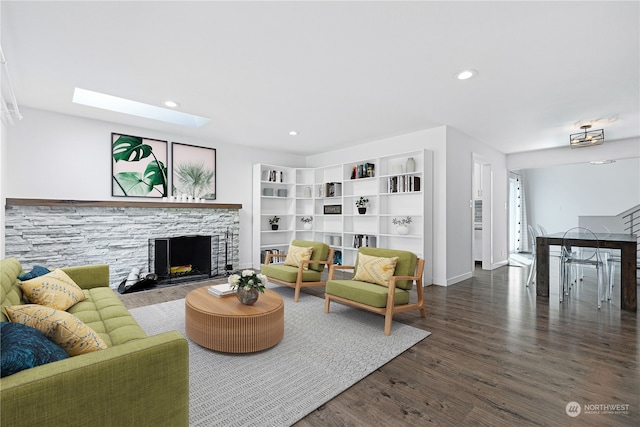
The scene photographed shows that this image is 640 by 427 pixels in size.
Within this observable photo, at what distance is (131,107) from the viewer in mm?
4441

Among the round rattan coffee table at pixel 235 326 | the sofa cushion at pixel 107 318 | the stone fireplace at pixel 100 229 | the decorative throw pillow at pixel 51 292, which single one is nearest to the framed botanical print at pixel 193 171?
the stone fireplace at pixel 100 229

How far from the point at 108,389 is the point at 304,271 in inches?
123

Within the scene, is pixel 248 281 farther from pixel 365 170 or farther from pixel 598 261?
pixel 598 261

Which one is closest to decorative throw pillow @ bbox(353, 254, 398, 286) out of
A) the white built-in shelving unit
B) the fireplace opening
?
the white built-in shelving unit

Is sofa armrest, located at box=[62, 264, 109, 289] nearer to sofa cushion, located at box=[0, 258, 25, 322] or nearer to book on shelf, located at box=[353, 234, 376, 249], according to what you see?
sofa cushion, located at box=[0, 258, 25, 322]

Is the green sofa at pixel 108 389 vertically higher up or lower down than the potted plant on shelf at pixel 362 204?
lower down

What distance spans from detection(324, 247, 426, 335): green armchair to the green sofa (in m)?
2.08

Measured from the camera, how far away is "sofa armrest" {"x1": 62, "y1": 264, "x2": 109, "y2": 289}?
9.99 ft

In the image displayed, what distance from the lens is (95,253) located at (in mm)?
4594

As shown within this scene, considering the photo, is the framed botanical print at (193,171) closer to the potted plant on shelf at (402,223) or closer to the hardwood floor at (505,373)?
the potted plant on shelf at (402,223)

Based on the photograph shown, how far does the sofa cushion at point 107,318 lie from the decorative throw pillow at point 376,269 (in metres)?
2.25

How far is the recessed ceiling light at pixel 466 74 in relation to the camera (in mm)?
3047

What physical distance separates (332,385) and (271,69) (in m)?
2.86

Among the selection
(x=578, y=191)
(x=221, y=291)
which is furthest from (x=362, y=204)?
(x=578, y=191)
